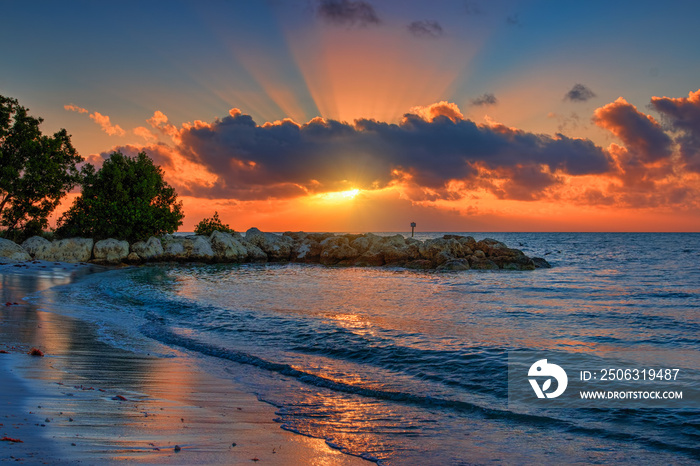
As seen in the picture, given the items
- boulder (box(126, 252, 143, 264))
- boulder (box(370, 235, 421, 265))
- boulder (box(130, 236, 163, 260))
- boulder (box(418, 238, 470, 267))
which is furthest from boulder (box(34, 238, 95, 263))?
boulder (box(418, 238, 470, 267))

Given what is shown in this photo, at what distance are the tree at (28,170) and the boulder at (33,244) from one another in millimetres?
3018

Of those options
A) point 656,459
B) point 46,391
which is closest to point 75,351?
point 46,391

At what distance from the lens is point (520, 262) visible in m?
36.9

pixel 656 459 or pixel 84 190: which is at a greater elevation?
pixel 84 190

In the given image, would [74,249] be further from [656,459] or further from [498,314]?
[656,459]

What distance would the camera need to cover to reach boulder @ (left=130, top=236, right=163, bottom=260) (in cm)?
4028

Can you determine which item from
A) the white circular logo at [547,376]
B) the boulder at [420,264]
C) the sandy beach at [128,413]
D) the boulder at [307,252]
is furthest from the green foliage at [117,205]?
the white circular logo at [547,376]

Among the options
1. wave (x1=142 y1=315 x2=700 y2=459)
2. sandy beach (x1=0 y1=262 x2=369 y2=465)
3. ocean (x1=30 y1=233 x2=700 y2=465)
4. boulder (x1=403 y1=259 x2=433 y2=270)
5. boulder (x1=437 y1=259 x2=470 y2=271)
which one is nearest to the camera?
sandy beach (x1=0 y1=262 x2=369 y2=465)

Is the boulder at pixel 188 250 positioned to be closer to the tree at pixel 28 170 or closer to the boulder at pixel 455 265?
the tree at pixel 28 170

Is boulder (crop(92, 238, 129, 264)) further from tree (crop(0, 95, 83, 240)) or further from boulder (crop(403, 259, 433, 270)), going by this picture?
boulder (crop(403, 259, 433, 270))

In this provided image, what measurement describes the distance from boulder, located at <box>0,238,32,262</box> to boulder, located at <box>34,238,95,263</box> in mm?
1734

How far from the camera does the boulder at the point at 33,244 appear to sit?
36384mm

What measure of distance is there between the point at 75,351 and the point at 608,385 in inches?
428

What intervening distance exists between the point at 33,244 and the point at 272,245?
20.8 metres
